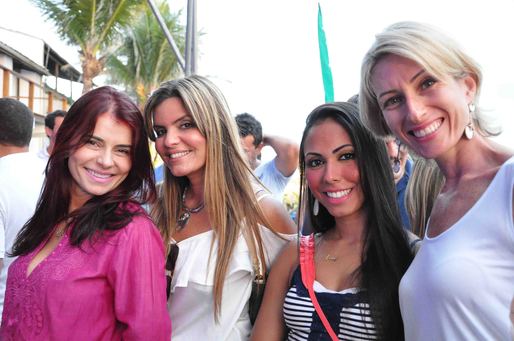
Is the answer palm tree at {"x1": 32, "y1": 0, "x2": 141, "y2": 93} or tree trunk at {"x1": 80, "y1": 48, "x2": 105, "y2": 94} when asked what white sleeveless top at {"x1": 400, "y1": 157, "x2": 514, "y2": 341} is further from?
tree trunk at {"x1": 80, "y1": 48, "x2": 105, "y2": 94}

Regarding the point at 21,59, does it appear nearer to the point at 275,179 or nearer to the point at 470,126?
the point at 275,179

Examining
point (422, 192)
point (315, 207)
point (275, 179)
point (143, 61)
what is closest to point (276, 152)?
point (275, 179)

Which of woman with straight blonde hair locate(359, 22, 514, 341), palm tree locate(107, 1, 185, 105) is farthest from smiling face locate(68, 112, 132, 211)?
palm tree locate(107, 1, 185, 105)

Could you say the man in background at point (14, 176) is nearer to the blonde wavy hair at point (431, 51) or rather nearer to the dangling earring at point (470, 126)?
the blonde wavy hair at point (431, 51)

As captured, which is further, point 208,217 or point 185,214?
point 185,214

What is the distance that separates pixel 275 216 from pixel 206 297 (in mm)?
546

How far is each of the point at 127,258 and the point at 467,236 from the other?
3.97 ft

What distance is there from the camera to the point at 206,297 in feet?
7.55

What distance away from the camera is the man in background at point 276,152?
17.6 feet

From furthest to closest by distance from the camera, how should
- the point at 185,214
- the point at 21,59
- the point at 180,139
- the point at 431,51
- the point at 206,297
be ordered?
the point at 21,59
the point at 185,214
the point at 180,139
the point at 206,297
the point at 431,51

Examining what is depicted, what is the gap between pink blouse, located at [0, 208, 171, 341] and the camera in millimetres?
1766

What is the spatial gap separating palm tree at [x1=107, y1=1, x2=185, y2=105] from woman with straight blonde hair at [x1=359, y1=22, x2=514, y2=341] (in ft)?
83.8

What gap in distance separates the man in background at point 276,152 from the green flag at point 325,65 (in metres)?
1.06

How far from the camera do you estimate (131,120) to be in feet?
6.83
